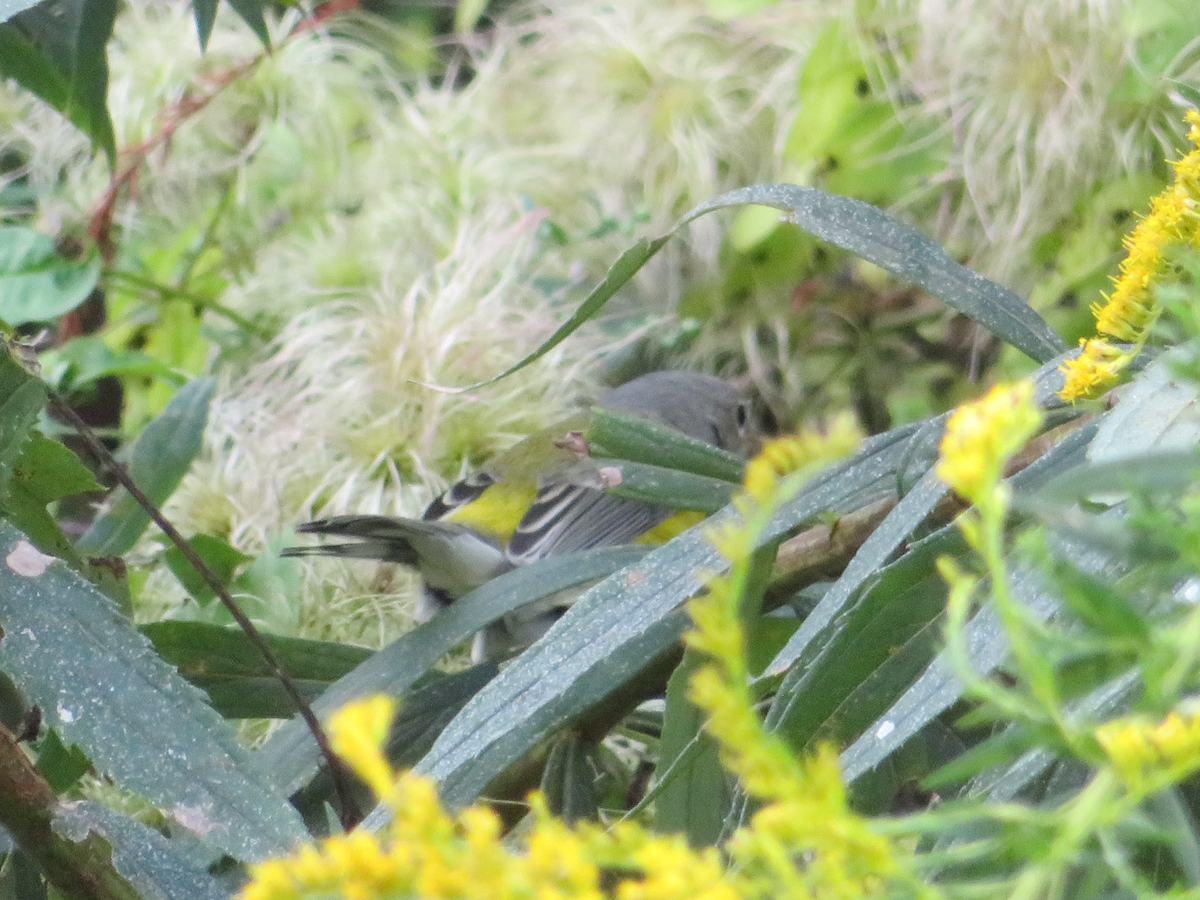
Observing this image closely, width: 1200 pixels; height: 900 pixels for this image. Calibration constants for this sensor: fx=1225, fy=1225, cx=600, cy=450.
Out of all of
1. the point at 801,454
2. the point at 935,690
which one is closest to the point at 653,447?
the point at 935,690

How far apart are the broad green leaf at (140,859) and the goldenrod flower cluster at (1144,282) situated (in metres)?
0.39

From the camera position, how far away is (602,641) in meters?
0.49

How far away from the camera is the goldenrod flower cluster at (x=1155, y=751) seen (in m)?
0.20

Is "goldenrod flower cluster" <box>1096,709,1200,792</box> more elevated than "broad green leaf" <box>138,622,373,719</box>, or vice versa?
"goldenrod flower cluster" <box>1096,709,1200,792</box>

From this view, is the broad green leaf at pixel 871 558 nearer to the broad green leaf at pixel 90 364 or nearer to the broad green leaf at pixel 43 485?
the broad green leaf at pixel 43 485

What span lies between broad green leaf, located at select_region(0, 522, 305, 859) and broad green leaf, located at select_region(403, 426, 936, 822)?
0.24 feet

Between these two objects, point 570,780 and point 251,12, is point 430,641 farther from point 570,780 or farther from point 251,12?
point 251,12

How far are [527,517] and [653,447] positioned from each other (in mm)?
652

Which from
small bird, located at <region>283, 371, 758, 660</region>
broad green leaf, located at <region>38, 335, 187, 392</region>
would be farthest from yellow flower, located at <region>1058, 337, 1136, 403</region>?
broad green leaf, located at <region>38, 335, 187, 392</region>

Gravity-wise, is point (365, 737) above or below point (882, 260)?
above

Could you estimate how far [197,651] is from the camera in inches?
27.8

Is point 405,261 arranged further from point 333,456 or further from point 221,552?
point 221,552

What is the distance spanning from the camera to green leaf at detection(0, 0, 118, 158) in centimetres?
76

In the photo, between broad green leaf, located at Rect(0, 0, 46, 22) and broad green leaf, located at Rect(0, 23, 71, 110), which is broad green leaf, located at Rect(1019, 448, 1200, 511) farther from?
broad green leaf, located at Rect(0, 23, 71, 110)
